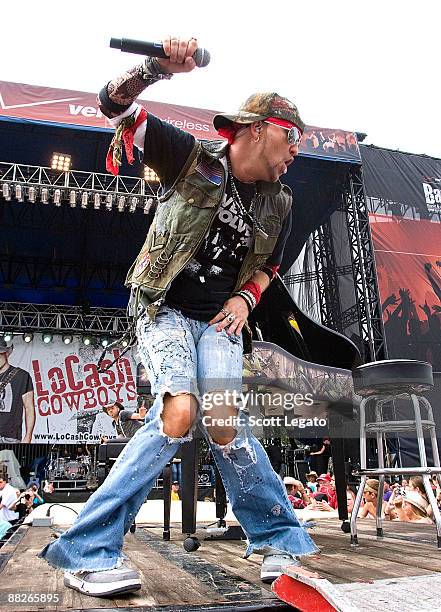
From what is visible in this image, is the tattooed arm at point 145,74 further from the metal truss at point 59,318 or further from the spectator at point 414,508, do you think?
the metal truss at point 59,318

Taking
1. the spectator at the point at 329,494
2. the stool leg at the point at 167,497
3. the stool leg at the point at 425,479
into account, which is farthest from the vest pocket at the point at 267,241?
the spectator at the point at 329,494

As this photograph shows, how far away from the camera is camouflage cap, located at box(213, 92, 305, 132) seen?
6.02ft

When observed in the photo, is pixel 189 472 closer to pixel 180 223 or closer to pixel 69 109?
pixel 180 223

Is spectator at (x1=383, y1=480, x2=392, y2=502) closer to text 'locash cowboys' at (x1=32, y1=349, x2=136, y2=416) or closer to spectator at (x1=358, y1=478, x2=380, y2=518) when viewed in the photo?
spectator at (x1=358, y1=478, x2=380, y2=518)

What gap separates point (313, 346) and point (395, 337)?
869 cm

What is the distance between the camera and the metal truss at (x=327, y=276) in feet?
41.0

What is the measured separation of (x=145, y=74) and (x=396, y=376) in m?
1.87

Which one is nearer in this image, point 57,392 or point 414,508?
point 414,508

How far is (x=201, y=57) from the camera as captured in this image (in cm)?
153

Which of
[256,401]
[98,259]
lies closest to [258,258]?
[256,401]

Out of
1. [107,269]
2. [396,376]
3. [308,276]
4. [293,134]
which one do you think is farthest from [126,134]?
[107,269]

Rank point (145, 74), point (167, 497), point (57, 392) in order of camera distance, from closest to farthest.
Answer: point (145, 74)
point (167, 497)
point (57, 392)

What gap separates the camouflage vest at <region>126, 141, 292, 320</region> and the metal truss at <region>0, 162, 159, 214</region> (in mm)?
9225

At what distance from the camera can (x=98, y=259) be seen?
556 inches
